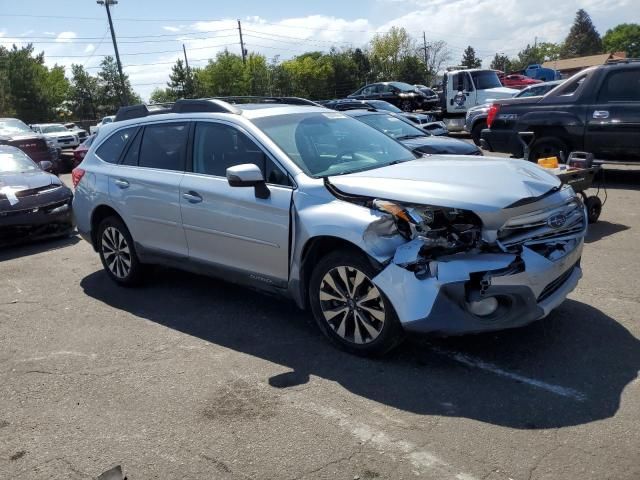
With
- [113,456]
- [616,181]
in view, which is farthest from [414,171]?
[616,181]

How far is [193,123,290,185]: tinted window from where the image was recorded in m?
4.68

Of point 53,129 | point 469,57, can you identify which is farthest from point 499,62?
point 53,129

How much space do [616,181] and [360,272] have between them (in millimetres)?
7999

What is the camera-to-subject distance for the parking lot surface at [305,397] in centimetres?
306

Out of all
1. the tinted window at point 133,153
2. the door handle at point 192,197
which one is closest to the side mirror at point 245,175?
the door handle at point 192,197

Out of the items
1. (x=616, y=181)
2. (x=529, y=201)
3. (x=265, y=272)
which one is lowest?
(x=616, y=181)

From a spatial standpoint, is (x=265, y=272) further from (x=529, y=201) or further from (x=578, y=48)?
(x=578, y=48)

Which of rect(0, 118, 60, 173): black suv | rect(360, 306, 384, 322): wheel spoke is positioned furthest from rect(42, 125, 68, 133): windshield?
rect(360, 306, 384, 322): wheel spoke

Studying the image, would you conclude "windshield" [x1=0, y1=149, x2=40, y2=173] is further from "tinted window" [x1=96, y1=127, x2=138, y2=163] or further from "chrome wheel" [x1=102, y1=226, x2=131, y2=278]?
"chrome wheel" [x1=102, y1=226, x2=131, y2=278]

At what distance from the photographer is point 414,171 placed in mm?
4449

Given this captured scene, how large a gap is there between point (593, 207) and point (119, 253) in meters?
5.49

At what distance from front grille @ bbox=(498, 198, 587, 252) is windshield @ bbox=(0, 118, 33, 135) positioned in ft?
58.2

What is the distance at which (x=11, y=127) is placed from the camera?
741 inches

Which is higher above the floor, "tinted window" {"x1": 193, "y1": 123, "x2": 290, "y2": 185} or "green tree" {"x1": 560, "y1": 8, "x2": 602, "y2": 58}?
"green tree" {"x1": 560, "y1": 8, "x2": 602, "y2": 58}
